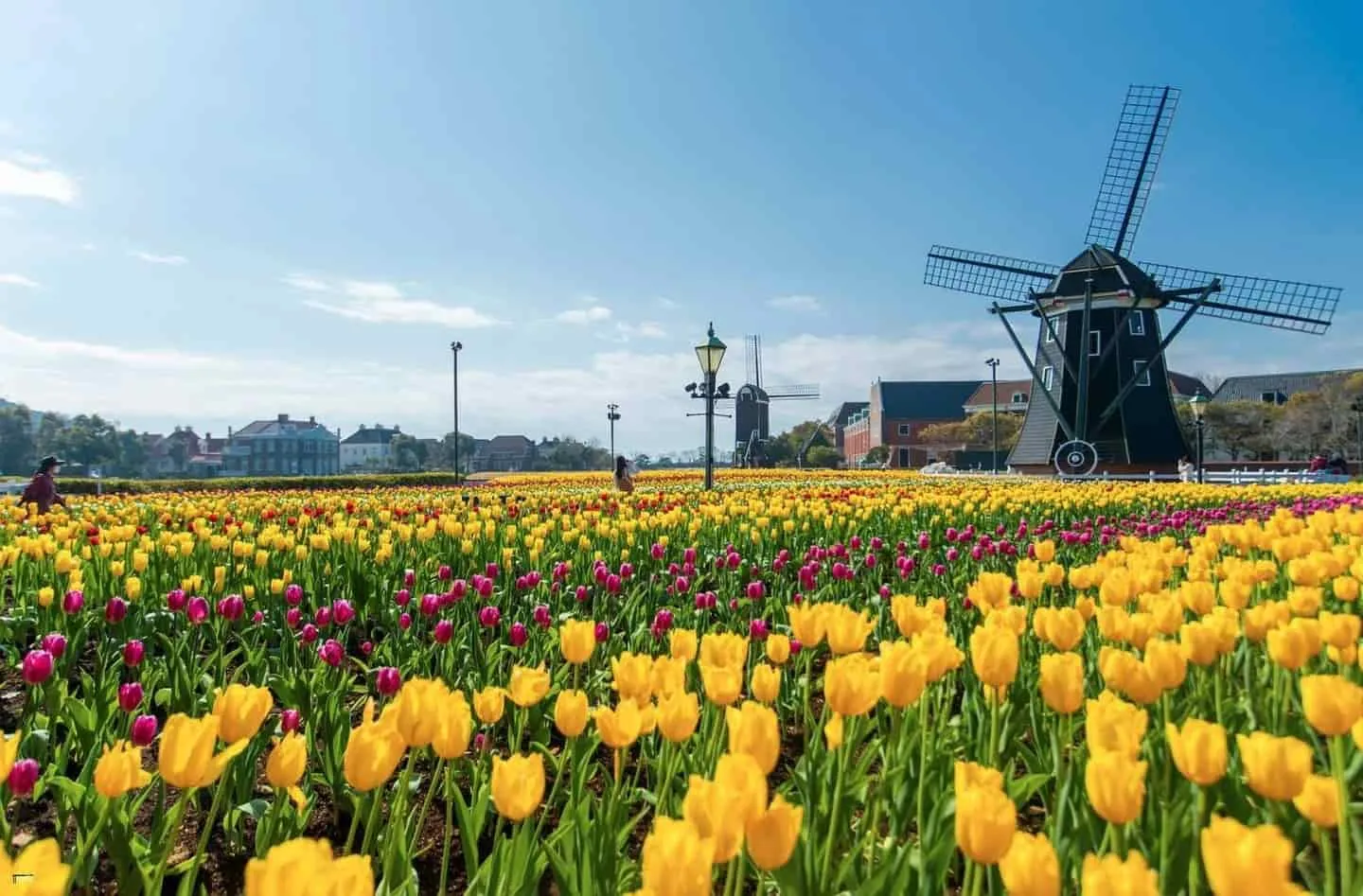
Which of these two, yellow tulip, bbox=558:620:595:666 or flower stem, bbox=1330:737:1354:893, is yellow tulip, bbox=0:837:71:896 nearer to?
yellow tulip, bbox=558:620:595:666

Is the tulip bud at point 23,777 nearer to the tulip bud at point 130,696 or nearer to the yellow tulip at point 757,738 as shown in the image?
the tulip bud at point 130,696

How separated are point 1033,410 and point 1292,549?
29.7m

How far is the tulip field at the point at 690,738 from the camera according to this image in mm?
1271

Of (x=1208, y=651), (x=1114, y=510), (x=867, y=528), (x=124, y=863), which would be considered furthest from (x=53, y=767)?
(x=1114, y=510)

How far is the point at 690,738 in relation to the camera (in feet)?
8.48

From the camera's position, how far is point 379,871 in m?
1.96

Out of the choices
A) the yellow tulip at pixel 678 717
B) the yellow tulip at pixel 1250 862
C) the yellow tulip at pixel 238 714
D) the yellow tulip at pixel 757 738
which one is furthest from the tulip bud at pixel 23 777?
the yellow tulip at pixel 1250 862

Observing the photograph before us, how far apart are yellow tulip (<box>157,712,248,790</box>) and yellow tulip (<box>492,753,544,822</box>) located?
43 centimetres

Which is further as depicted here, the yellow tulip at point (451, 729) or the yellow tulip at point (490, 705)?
the yellow tulip at point (490, 705)

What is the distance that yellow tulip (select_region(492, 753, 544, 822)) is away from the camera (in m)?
1.34

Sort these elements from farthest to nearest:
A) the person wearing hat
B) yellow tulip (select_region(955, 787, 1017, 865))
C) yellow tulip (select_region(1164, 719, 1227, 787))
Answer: the person wearing hat < yellow tulip (select_region(1164, 719, 1227, 787)) < yellow tulip (select_region(955, 787, 1017, 865))

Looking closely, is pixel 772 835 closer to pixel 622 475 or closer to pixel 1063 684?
pixel 1063 684

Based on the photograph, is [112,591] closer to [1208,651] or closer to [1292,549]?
[1208,651]

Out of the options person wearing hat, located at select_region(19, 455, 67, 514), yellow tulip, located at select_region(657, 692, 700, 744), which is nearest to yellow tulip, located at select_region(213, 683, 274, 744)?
yellow tulip, located at select_region(657, 692, 700, 744)
